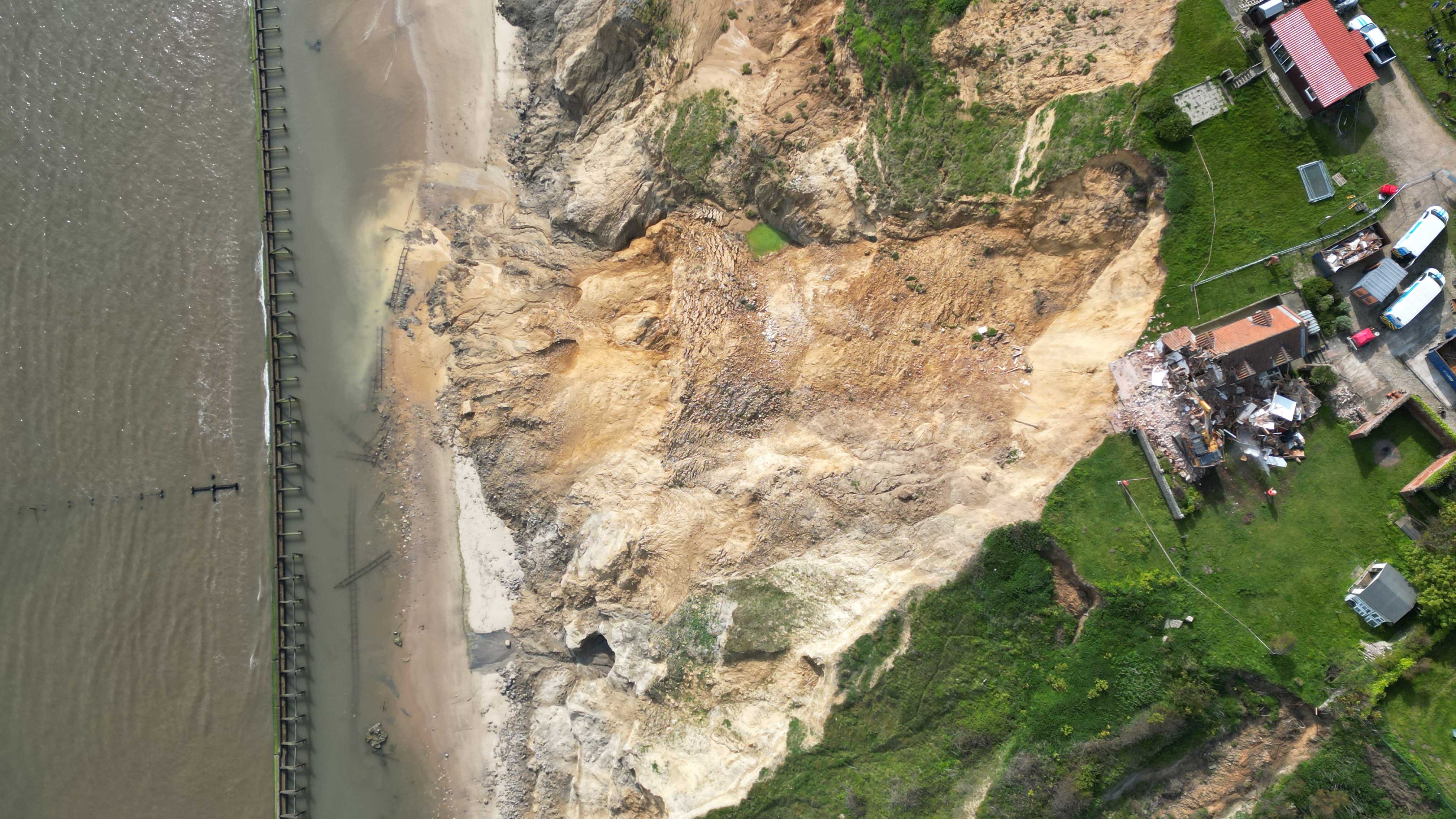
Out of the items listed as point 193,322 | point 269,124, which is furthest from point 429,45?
point 193,322

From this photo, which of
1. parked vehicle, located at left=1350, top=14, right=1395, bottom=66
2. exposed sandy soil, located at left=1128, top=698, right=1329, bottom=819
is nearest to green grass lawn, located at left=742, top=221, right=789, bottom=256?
parked vehicle, located at left=1350, top=14, right=1395, bottom=66

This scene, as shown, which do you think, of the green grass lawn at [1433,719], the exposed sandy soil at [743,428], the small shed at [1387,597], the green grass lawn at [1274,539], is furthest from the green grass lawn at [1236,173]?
the green grass lawn at [1433,719]

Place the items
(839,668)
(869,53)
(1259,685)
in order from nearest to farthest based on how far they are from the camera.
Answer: (1259,685) → (839,668) → (869,53)

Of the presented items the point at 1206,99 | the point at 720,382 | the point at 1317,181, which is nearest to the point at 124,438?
the point at 720,382

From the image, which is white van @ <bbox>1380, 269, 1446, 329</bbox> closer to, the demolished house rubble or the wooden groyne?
the demolished house rubble

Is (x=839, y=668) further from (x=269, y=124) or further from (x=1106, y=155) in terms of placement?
(x=269, y=124)

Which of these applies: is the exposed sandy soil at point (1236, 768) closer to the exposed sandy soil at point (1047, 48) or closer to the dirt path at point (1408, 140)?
the dirt path at point (1408, 140)
